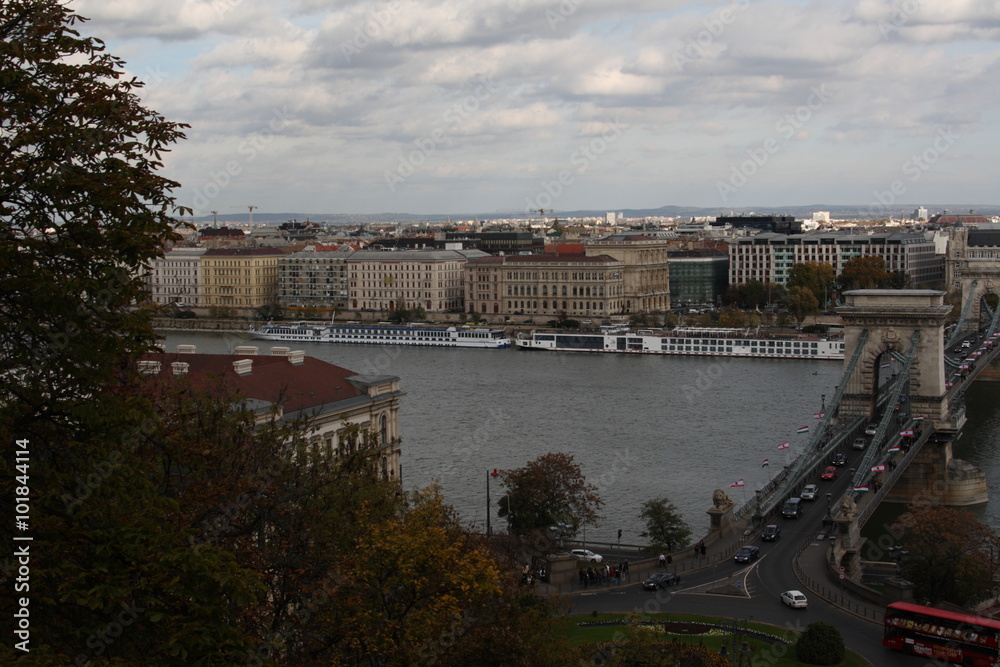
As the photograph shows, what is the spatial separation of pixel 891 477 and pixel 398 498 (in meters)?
10.6

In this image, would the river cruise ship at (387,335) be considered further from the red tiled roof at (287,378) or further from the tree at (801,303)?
the red tiled roof at (287,378)

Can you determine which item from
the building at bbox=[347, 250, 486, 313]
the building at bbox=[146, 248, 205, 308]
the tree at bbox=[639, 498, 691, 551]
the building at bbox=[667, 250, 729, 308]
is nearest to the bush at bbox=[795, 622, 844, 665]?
the tree at bbox=[639, 498, 691, 551]

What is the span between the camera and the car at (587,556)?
50.6 ft

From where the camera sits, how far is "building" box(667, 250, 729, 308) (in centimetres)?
6262

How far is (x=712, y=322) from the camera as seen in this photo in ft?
171

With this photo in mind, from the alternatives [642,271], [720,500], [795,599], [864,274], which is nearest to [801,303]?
[864,274]

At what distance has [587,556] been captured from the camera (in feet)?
50.9

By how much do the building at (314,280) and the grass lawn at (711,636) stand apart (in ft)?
166

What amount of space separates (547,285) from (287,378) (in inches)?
1607

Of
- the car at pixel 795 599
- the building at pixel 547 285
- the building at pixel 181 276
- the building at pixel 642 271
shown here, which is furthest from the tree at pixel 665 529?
the building at pixel 181 276

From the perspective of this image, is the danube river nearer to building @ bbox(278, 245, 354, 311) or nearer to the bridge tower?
the bridge tower

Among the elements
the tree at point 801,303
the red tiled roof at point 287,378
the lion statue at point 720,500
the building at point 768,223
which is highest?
the building at point 768,223

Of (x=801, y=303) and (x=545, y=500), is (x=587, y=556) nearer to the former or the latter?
(x=545, y=500)

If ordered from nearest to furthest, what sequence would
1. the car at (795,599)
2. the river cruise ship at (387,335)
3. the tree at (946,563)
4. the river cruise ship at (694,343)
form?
the car at (795,599)
the tree at (946,563)
the river cruise ship at (694,343)
the river cruise ship at (387,335)
